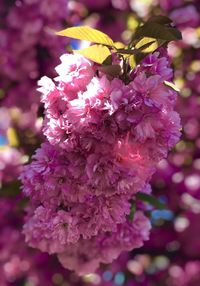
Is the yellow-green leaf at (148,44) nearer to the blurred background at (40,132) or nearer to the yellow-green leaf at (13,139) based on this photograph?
the blurred background at (40,132)

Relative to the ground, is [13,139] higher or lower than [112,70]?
lower

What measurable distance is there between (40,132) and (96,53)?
118 centimetres

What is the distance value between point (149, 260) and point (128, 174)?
88.9 inches

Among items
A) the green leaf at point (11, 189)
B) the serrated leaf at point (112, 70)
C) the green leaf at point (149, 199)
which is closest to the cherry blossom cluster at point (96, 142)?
the serrated leaf at point (112, 70)

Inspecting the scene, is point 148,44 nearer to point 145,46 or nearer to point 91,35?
point 145,46

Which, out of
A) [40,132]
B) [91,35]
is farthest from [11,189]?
[91,35]

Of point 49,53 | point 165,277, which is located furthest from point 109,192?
Answer: point 165,277

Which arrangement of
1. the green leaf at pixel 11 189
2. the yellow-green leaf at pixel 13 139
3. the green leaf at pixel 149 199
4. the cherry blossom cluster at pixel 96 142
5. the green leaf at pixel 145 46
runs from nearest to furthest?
the cherry blossom cluster at pixel 96 142, the green leaf at pixel 145 46, the green leaf at pixel 149 199, the green leaf at pixel 11 189, the yellow-green leaf at pixel 13 139

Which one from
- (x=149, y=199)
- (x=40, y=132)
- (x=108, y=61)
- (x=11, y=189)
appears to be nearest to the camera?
(x=108, y=61)

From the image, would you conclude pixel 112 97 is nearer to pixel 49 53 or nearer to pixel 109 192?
pixel 109 192

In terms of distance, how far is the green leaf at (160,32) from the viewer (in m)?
1.56

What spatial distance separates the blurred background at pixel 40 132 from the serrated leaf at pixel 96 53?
1026mm

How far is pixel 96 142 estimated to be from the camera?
1.44 metres

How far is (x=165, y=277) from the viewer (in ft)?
11.8
